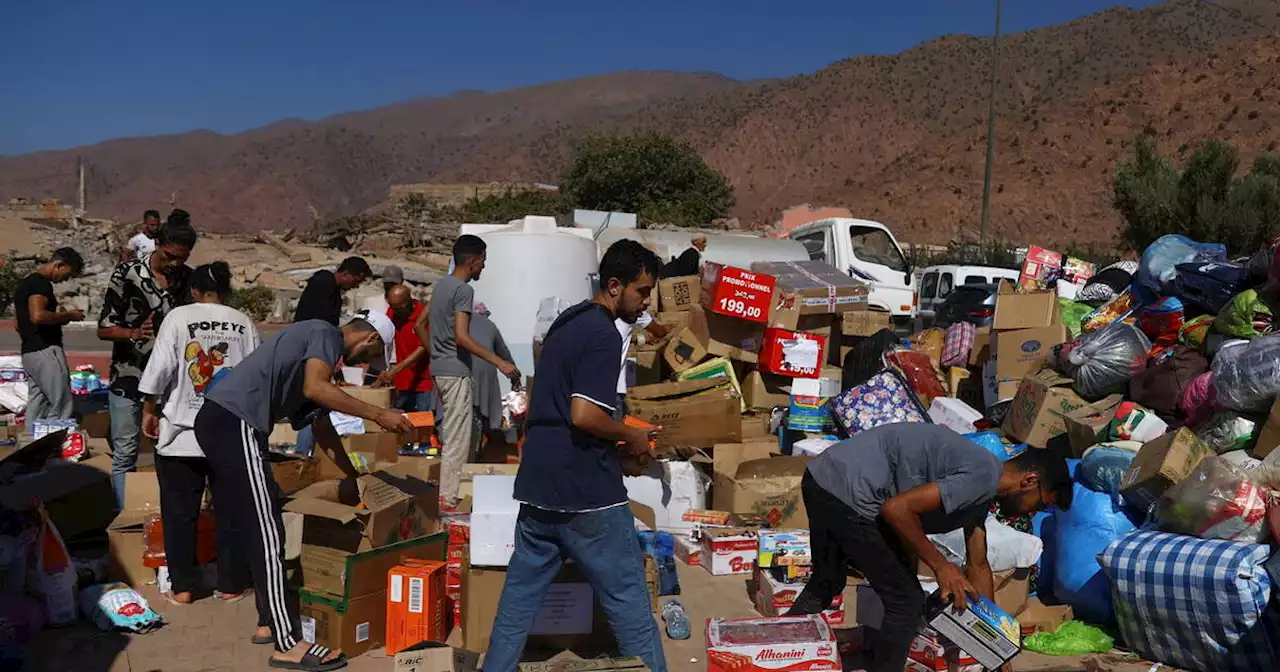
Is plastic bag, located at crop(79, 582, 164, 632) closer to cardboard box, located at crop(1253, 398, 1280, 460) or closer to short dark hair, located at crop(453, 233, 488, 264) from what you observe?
short dark hair, located at crop(453, 233, 488, 264)

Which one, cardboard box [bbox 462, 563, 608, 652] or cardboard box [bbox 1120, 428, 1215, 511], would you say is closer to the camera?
cardboard box [bbox 462, 563, 608, 652]

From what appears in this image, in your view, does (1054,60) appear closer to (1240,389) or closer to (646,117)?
(646,117)

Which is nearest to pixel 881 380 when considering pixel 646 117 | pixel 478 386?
pixel 478 386

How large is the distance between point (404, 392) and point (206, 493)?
7.18 feet

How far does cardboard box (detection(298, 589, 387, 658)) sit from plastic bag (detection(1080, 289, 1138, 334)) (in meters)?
5.76

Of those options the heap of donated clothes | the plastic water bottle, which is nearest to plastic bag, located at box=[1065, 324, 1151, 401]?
the heap of donated clothes

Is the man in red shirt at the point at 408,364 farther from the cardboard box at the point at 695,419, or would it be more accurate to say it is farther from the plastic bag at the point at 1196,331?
the plastic bag at the point at 1196,331

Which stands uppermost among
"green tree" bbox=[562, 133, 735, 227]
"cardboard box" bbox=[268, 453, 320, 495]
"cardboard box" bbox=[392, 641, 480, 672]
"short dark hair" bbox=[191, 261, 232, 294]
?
"green tree" bbox=[562, 133, 735, 227]

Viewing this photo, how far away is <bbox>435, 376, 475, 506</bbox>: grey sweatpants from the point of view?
5.71 meters

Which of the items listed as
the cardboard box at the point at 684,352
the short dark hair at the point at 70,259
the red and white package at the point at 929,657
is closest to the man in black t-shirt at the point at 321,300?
the short dark hair at the point at 70,259

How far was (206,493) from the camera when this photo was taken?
5180 mm

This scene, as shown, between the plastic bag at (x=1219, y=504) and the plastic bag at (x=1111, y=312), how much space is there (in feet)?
10.7

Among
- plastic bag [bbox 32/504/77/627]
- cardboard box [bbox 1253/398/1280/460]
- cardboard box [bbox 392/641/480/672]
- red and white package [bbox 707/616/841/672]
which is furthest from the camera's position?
cardboard box [bbox 1253/398/1280/460]

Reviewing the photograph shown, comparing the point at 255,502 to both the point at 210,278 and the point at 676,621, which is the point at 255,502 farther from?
the point at 676,621
